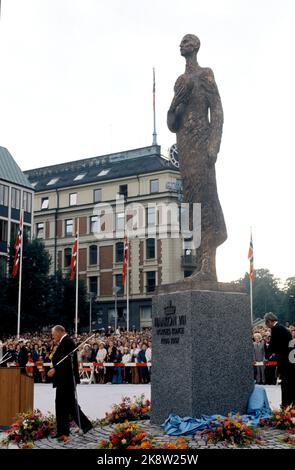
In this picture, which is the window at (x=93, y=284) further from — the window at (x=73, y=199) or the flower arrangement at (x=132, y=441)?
the flower arrangement at (x=132, y=441)

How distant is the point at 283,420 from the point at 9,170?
6136 cm

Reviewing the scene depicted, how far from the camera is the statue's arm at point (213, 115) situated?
12352mm

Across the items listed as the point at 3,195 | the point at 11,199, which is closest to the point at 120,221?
the point at 11,199

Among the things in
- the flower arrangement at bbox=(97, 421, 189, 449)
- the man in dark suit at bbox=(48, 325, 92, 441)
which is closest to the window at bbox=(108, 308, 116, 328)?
the man in dark suit at bbox=(48, 325, 92, 441)

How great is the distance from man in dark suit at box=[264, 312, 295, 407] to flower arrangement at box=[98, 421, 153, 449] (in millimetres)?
3411

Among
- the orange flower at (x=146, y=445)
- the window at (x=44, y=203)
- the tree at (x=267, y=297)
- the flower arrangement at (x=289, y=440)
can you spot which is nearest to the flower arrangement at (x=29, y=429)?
the orange flower at (x=146, y=445)

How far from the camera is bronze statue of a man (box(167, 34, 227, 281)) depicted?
12.2m

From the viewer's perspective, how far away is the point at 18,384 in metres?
14.4

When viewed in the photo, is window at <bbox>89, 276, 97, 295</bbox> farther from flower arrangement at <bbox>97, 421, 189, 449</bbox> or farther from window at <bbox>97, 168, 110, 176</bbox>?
flower arrangement at <bbox>97, 421, 189, 449</bbox>

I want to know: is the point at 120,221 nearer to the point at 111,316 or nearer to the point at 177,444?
the point at 111,316

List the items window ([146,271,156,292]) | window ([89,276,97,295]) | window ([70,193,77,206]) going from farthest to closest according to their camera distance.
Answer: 1. window ([70,193,77,206])
2. window ([89,276,97,295])
3. window ([146,271,156,292])
